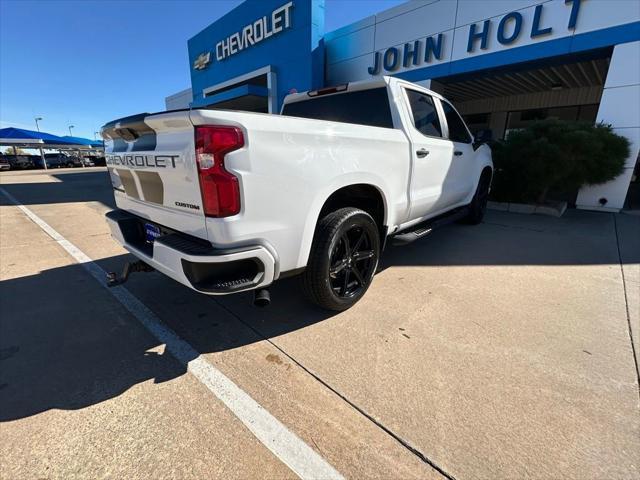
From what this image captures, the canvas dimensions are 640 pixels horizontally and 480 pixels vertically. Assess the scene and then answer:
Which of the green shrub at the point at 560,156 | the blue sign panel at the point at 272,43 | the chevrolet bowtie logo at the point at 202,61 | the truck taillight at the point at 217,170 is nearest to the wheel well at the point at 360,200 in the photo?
the truck taillight at the point at 217,170

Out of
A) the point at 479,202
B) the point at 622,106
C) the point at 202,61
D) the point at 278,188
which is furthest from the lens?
the point at 202,61

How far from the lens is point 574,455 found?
1.60m

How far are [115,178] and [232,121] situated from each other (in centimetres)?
193

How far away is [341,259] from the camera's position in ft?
9.21

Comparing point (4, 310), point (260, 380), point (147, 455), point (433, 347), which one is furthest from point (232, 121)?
point (4, 310)

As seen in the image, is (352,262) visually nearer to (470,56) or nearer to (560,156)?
(560,156)

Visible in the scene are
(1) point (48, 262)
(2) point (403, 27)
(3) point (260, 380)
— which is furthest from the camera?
(2) point (403, 27)

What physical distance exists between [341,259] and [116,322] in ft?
6.61

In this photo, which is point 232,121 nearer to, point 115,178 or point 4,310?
point 115,178

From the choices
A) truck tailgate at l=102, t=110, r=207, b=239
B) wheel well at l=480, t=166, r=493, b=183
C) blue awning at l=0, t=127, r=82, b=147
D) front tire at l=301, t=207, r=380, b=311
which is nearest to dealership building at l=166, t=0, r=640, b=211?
truck tailgate at l=102, t=110, r=207, b=239

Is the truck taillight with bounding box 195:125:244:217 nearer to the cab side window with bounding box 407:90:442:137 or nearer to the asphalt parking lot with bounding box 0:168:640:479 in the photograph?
the asphalt parking lot with bounding box 0:168:640:479

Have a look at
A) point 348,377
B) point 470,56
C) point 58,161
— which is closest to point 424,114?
point 348,377

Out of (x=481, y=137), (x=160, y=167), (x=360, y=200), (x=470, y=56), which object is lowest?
(x=360, y=200)

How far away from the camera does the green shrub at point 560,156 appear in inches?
269
